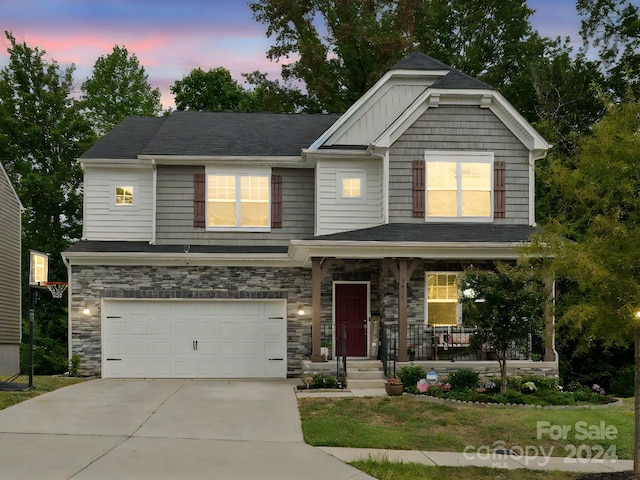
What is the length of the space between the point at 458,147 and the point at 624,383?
8.44 meters

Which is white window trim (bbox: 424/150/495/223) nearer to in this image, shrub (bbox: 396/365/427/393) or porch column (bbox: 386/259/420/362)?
porch column (bbox: 386/259/420/362)

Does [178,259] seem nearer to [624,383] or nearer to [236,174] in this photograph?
[236,174]

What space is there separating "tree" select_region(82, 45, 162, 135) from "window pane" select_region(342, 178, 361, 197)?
18360mm

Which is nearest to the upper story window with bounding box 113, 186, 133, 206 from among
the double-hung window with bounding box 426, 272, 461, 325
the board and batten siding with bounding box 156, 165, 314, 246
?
the board and batten siding with bounding box 156, 165, 314, 246

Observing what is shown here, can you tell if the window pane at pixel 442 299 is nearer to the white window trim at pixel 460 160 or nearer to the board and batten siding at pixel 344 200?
Answer: the white window trim at pixel 460 160

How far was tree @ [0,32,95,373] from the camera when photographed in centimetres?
2950

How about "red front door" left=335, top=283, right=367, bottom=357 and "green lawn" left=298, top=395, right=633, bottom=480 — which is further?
"red front door" left=335, top=283, right=367, bottom=357

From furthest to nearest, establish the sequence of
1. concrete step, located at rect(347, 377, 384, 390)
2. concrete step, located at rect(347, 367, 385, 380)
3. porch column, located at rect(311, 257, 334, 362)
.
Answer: porch column, located at rect(311, 257, 334, 362) → concrete step, located at rect(347, 367, 385, 380) → concrete step, located at rect(347, 377, 384, 390)

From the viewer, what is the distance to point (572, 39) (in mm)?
→ 31391

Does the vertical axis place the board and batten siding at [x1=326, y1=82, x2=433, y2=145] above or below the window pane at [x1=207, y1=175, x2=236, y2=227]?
above

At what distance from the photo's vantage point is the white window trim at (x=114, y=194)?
20078mm

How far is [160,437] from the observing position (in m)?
10.6

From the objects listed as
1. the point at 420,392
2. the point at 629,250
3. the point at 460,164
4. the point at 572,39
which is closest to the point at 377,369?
the point at 420,392

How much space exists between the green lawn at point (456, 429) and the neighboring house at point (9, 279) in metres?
13.8
